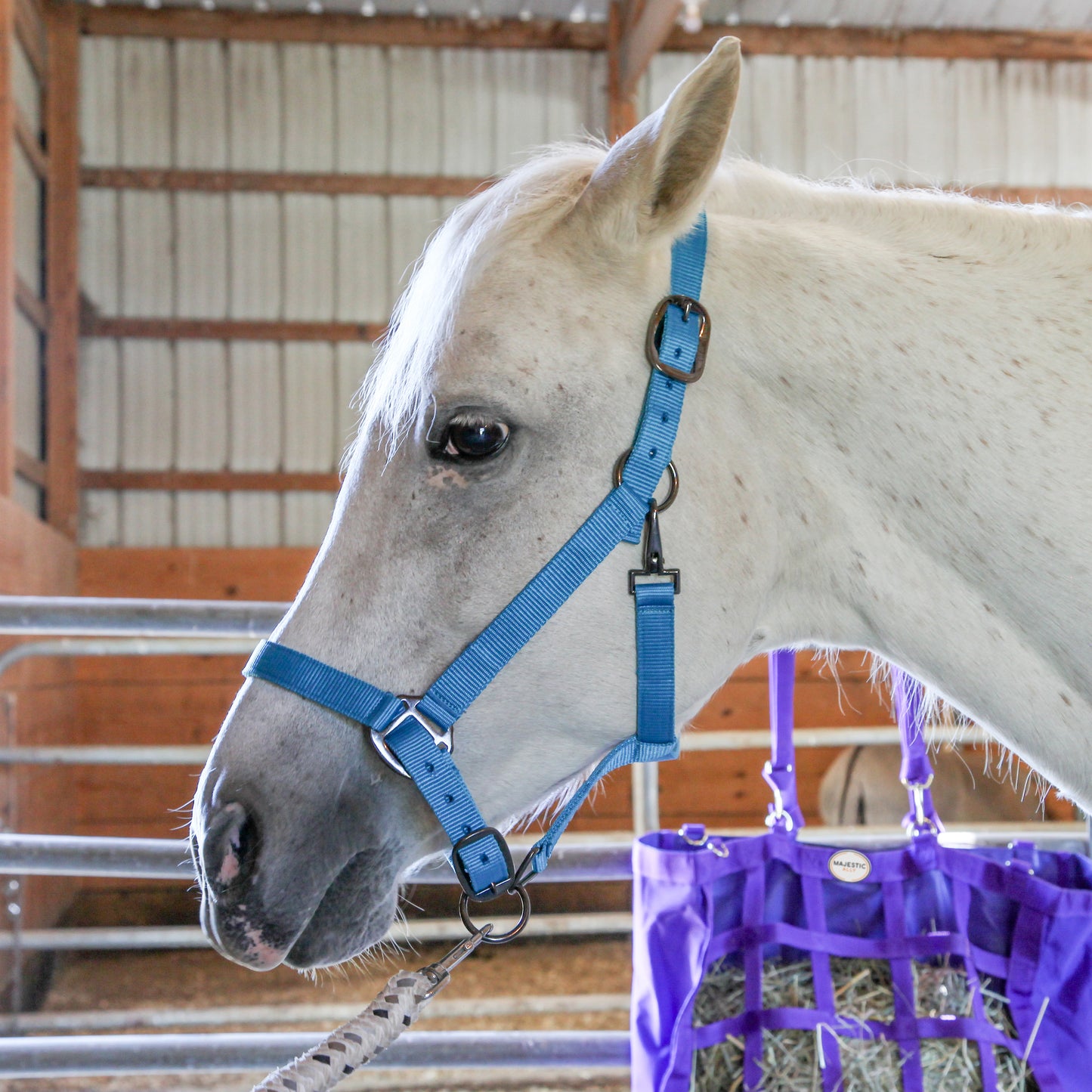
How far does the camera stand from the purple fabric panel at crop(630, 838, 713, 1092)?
4.16 feet

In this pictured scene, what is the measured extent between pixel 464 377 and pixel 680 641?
36 centimetres

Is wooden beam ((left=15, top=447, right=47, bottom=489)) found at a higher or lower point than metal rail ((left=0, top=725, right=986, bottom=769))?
higher

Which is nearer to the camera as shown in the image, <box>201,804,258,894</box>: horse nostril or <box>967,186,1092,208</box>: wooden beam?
<box>201,804,258,894</box>: horse nostril

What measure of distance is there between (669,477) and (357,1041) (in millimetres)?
652

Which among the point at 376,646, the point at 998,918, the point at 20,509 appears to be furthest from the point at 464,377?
the point at 20,509

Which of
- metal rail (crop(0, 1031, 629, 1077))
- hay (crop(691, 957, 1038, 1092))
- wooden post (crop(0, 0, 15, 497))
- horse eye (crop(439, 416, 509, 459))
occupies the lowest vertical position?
metal rail (crop(0, 1031, 629, 1077))

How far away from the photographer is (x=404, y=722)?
1.03 meters

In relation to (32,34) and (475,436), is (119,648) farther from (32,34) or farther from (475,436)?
(32,34)

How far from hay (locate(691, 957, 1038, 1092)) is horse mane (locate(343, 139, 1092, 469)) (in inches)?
33.8

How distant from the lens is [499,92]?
6332 mm

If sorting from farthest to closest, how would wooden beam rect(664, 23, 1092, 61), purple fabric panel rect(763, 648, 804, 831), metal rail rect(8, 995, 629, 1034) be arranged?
wooden beam rect(664, 23, 1092, 61) → metal rail rect(8, 995, 629, 1034) → purple fabric panel rect(763, 648, 804, 831)

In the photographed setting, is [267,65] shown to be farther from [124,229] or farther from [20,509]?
[20,509]

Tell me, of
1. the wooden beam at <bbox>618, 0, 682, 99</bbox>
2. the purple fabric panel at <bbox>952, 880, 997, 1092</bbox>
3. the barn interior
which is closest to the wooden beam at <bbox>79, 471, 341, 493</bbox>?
the barn interior

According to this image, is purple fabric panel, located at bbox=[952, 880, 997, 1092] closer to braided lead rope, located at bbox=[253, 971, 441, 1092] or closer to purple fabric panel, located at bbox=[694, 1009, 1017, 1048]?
purple fabric panel, located at bbox=[694, 1009, 1017, 1048]
